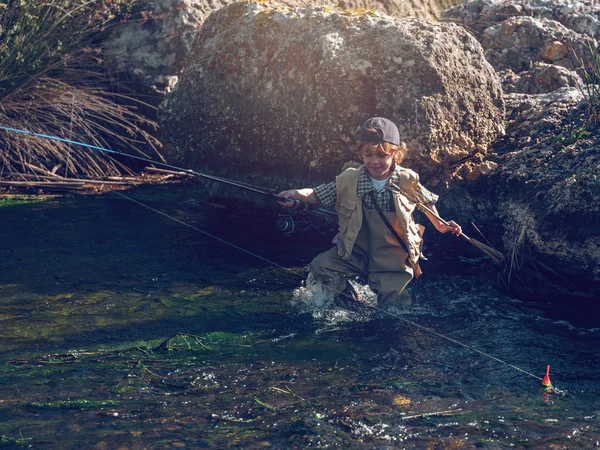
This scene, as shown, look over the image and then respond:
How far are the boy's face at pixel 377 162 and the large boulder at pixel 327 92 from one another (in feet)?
3.91

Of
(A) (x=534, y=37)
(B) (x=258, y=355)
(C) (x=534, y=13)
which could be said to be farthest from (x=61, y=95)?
(C) (x=534, y=13)

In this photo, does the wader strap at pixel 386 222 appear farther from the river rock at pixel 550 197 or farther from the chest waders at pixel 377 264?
the river rock at pixel 550 197

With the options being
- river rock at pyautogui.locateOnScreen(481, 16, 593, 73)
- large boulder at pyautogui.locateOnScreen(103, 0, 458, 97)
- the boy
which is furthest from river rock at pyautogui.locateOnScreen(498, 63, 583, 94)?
the boy

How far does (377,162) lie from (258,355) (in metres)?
1.59

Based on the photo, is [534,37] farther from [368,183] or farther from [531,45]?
[368,183]

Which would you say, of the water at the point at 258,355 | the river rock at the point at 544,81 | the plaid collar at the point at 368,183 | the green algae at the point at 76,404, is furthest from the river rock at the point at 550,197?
the green algae at the point at 76,404

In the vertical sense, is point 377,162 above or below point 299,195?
above

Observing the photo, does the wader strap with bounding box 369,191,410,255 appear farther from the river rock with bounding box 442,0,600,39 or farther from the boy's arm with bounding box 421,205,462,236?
the river rock with bounding box 442,0,600,39

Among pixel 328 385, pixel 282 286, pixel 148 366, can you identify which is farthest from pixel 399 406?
pixel 282 286

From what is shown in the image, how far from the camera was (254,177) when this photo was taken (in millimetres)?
7414

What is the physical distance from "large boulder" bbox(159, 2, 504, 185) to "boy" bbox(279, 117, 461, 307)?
1.14 m

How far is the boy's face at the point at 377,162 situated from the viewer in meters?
5.35

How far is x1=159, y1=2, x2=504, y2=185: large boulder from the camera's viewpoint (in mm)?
6637

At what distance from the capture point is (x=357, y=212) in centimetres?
555
